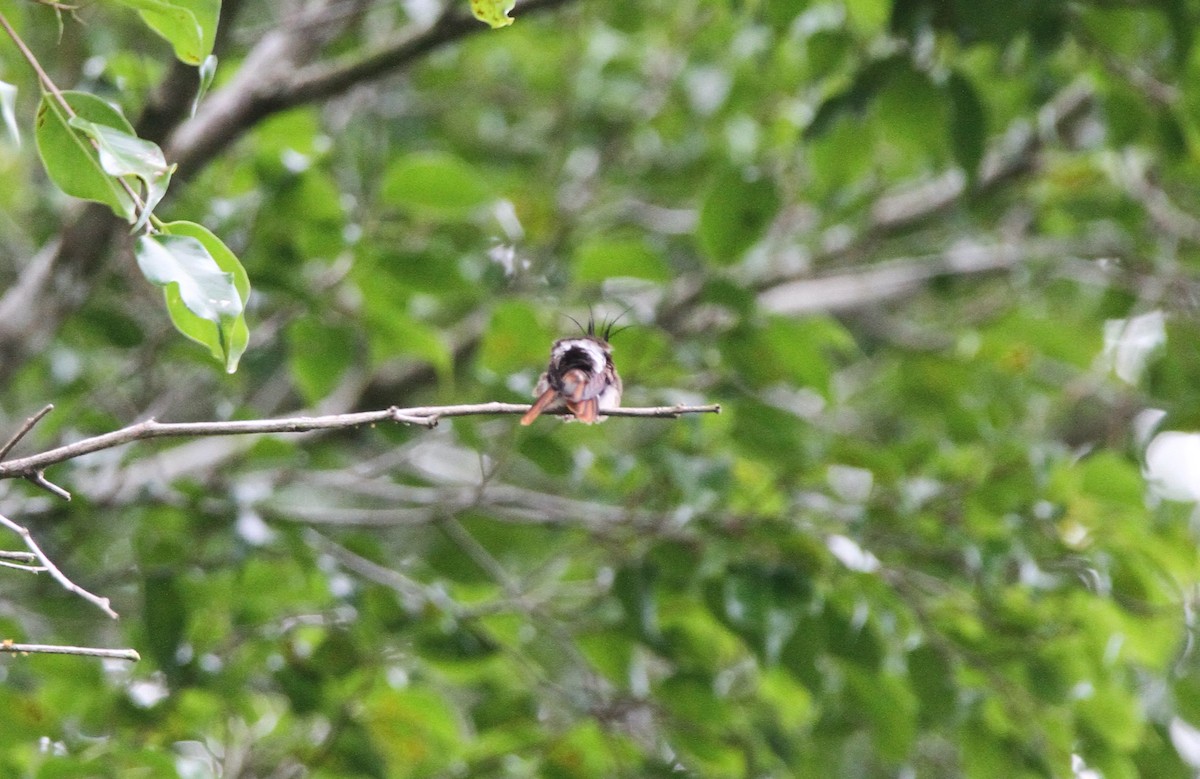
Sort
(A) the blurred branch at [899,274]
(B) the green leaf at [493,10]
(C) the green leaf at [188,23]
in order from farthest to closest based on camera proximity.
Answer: (A) the blurred branch at [899,274]
(B) the green leaf at [493,10]
(C) the green leaf at [188,23]

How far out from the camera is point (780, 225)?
3959 millimetres

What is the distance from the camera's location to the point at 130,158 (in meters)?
1.22

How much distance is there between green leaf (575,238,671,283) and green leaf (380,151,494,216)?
230 millimetres

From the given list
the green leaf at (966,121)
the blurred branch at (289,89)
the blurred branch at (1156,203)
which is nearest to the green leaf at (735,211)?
the green leaf at (966,121)

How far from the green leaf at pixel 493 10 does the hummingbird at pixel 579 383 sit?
1.20 ft

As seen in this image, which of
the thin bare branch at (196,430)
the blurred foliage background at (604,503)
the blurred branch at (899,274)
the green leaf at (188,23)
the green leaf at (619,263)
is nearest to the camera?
the thin bare branch at (196,430)

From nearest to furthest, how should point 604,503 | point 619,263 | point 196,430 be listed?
point 196,430 → point 619,263 → point 604,503

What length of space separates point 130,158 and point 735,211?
1.57m

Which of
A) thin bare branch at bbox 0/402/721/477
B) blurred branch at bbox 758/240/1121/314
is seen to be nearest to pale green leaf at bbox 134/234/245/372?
thin bare branch at bbox 0/402/721/477

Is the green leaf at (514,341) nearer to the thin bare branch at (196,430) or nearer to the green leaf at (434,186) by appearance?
the green leaf at (434,186)

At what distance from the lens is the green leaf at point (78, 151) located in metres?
1.24

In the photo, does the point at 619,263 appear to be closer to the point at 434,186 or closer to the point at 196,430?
the point at 434,186

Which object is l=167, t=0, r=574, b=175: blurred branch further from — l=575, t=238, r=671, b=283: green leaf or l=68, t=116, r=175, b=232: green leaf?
l=68, t=116, r=175, b=232: green leaf

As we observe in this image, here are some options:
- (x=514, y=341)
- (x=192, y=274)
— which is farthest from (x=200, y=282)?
(x=514, y=341)
